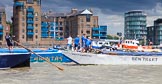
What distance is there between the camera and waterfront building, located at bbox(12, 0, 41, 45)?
11825 centimetres

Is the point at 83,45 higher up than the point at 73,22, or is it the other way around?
the point at 73,22

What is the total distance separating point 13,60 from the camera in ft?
91.6

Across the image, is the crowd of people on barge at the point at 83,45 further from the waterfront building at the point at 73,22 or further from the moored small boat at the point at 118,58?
the waterfront building at the point at 73,22


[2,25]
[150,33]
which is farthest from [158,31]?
[2,25]

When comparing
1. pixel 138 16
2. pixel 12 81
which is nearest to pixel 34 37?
pixel 138 16

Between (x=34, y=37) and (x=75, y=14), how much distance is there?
25849 mm

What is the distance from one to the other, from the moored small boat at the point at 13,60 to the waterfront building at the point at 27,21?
8937 centimetres

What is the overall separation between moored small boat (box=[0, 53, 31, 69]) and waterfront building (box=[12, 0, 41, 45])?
89366mm

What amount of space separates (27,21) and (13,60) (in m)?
→ 93.6

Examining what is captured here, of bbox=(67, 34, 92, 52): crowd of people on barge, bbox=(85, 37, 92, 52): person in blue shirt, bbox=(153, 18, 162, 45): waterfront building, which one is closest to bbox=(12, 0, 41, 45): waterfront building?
bbox=(153, 18, 162, 45): waterfront building

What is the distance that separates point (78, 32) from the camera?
13625cm

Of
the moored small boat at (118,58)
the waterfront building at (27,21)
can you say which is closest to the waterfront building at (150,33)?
the waterfront building at (27,21)

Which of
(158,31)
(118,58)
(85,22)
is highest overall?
(85,22)

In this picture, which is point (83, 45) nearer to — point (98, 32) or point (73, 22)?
point (98, 32)
